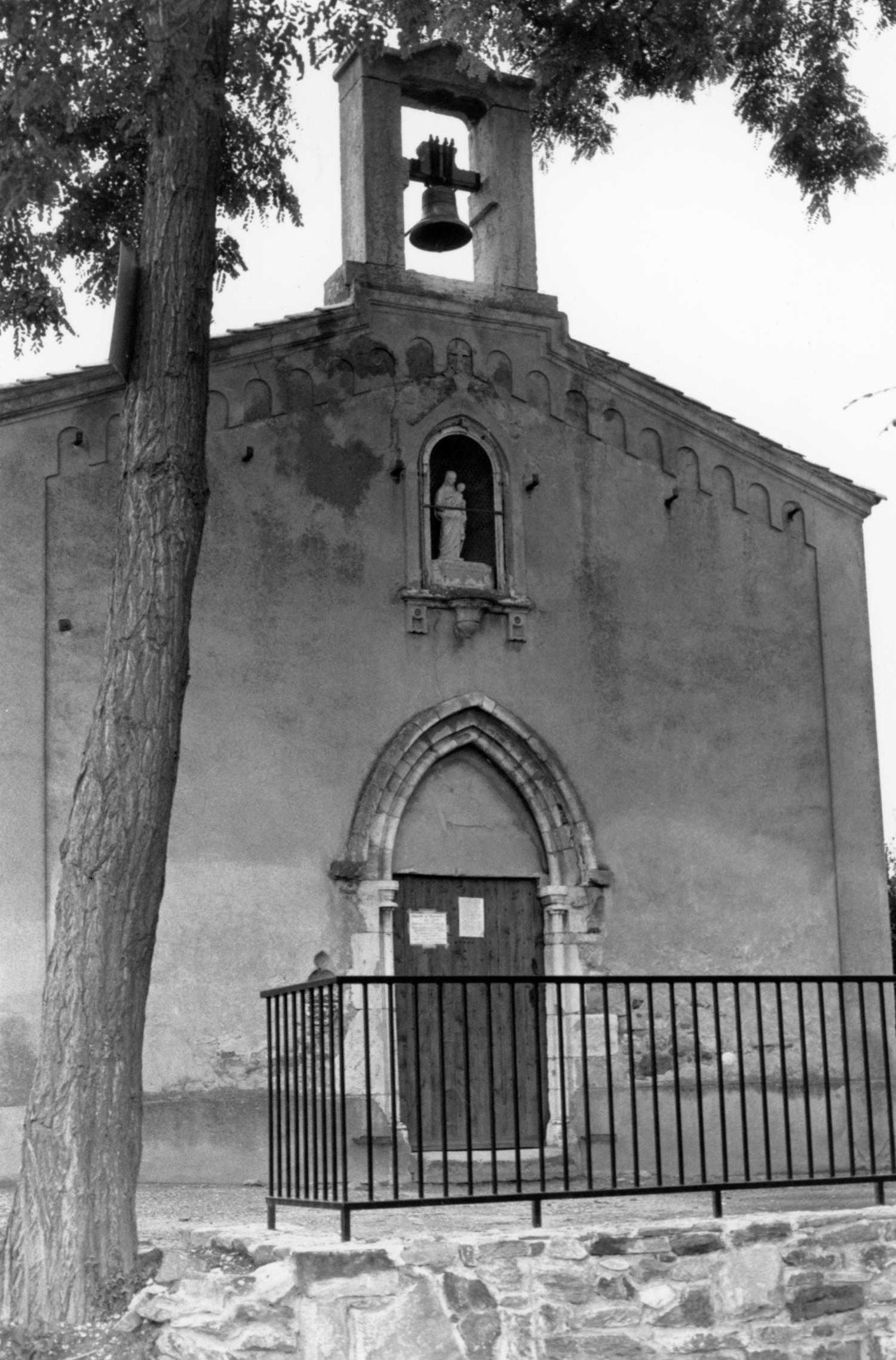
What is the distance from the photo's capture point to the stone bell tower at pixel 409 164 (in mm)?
14180

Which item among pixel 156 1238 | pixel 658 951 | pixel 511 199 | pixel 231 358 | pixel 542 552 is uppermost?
pixel 511 199

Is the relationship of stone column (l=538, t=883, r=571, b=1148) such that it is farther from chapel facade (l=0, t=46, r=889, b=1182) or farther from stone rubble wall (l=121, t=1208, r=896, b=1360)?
stone rubble wall (l=121, t=1208, r=896, b=1360)

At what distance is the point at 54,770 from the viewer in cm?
1229

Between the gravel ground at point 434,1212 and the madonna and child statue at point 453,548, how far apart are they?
4935 millimetres

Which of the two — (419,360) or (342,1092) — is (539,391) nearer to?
(419,360)

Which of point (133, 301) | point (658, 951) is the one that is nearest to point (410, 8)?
point (133, 301)

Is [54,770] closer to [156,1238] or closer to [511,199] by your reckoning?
[156,1238]

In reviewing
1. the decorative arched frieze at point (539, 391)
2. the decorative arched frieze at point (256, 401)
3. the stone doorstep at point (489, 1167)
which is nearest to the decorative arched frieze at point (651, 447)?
the decorative arched frieze at point (539, 391)

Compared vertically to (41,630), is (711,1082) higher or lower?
lower

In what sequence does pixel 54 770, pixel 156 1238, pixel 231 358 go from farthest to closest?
1. pixel 231 358
2. pixel 54 770
3. pixel 156 1238

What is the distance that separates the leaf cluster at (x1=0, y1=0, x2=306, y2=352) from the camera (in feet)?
30.0

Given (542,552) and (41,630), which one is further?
(542,552)

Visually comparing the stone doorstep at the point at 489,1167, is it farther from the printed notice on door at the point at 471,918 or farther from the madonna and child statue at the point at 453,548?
the madonna and child statue at the point at 453,548

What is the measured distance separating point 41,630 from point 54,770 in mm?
1013
